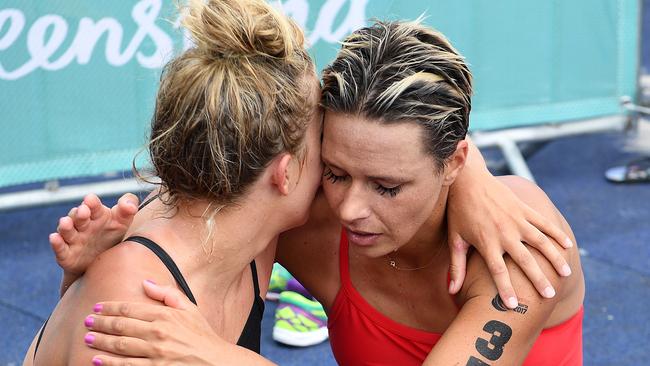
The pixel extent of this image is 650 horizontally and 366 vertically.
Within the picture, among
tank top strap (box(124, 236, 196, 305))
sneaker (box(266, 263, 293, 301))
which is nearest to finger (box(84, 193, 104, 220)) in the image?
tank top strap (box(124, 236, 196, 305))

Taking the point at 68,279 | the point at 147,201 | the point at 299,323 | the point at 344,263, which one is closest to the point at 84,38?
the point at 299,323

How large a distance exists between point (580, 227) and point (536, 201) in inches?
106

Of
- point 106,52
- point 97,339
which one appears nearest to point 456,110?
point 97,339

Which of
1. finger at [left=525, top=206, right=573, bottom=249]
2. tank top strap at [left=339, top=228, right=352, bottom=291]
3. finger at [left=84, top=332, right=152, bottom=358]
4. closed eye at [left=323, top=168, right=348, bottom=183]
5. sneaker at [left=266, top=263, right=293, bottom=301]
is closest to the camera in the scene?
finger at [left=84, top=332, right=152, bottom=358]

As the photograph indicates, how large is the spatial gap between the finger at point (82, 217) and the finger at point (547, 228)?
1.11 meters

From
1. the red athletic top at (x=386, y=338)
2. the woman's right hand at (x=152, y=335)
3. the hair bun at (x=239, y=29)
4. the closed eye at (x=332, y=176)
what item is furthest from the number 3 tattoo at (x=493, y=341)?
the hair bun at (x=239, y=29)

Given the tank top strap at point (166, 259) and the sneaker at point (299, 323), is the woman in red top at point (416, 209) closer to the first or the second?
the tank top strap at point (166, 259)

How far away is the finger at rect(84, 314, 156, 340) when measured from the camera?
204 centimetres

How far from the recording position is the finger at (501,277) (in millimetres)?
2363

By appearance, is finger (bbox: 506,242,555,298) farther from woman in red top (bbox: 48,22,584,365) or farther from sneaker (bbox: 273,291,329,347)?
sneaker (bbox: 273,291,329,347)

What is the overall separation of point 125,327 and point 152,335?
0.20 ft

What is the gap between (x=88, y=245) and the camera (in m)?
2.21

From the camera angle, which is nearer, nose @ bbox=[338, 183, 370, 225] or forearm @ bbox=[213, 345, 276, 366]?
forearm @ bbox=[213, 345, 276, 366]

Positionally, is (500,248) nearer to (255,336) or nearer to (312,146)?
(312,146)
